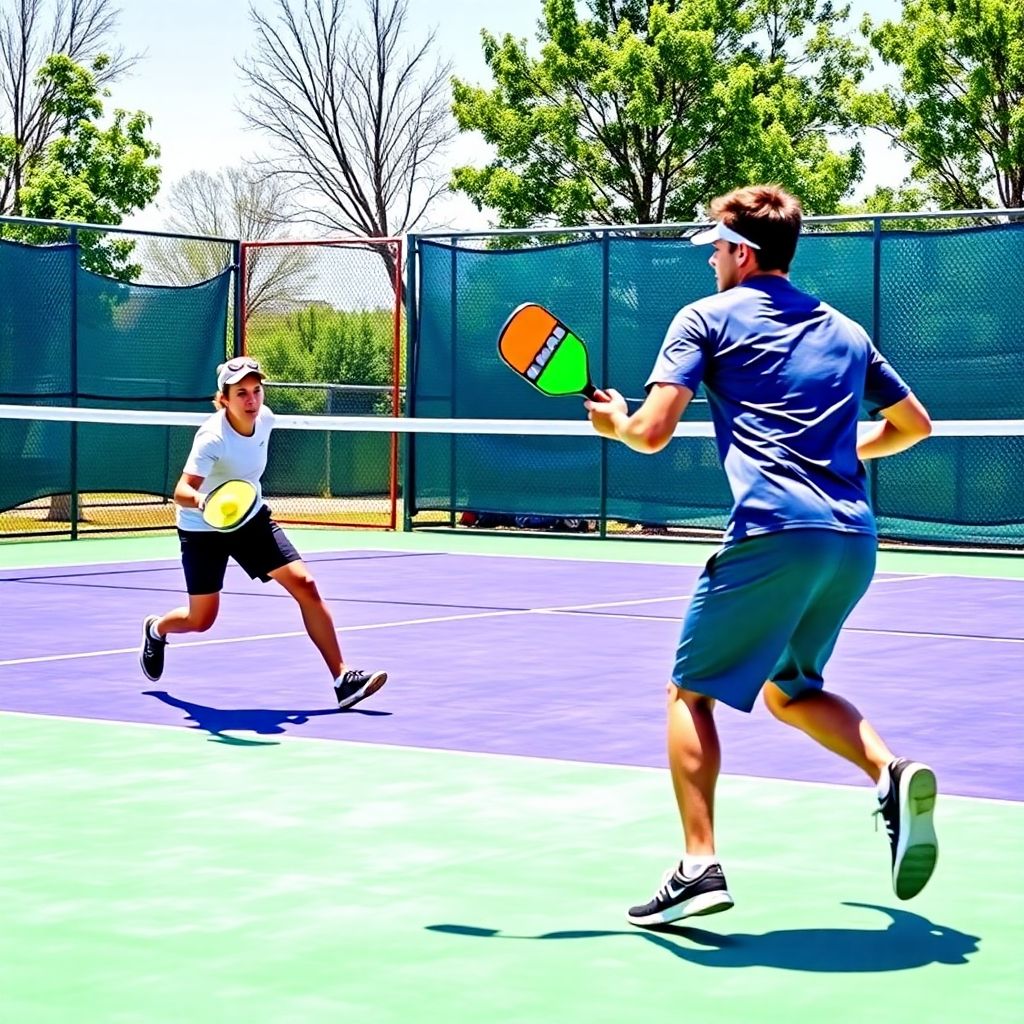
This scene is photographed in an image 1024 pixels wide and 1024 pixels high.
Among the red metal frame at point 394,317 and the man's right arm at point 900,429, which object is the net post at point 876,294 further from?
the man's right arm at point 900,429

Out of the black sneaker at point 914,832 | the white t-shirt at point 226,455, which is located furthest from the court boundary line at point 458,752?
the black sneaker at point 914,832

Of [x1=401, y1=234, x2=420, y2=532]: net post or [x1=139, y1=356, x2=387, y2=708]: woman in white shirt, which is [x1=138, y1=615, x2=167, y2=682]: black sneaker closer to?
[x1=139, y1=356, x2=387, y2=708]: woman in white shirt

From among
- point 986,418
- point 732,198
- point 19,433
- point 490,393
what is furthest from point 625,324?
point 732,198

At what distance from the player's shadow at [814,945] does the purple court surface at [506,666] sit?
0.74m

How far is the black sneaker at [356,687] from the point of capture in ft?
27.8

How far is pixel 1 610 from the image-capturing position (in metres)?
12.7

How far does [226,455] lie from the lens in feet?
28.7

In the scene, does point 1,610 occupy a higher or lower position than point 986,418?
lower

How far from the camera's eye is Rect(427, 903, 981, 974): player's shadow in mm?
4594

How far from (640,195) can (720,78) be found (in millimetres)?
2261

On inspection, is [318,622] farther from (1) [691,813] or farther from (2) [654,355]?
(2) [654,355]

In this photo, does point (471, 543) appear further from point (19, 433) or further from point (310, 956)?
point (310, 956)

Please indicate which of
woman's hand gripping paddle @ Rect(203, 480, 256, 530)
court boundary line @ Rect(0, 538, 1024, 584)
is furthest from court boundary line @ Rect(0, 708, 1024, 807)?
court boundary line @ Rect(0, 538, 1024, 584)

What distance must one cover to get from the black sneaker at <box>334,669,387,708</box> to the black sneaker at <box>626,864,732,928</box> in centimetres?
373
